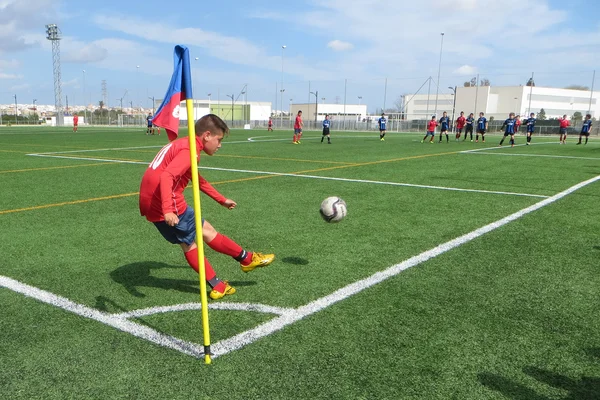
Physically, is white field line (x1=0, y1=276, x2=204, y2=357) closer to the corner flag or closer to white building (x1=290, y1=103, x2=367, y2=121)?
the corner flag

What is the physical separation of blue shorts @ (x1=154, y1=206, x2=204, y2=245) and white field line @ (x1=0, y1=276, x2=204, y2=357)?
0.77 metres

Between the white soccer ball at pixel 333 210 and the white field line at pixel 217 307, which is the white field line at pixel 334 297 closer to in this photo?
the white field line at pixel 217 307

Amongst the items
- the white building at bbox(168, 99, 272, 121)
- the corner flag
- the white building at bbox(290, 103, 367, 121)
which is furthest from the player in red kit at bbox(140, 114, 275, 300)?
the white building at bbox(290, 103, 367, 121)

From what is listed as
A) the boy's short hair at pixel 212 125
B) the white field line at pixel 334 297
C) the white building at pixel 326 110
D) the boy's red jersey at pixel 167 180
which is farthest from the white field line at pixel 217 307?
the white building at pixel 326 110

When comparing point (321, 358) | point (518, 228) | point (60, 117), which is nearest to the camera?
point (321, 358)

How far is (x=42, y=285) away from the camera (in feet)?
14.6

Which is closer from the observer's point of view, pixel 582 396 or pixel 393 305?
pixel 582 396

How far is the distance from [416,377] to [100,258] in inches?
149

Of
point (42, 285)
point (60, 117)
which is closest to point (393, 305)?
point (42, 285)

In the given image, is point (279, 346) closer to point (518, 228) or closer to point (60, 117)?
point (518, 228)

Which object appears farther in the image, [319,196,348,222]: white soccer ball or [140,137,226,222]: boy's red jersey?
[319,196,348,222]: white soccer ball

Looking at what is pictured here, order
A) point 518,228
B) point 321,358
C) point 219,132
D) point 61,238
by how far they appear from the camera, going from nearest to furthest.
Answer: point 321,358 → point 219,132 → point 61,238 → point 518,228

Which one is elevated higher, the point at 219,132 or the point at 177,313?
the point at 219,132

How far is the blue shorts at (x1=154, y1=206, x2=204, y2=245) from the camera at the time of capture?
3.98m
